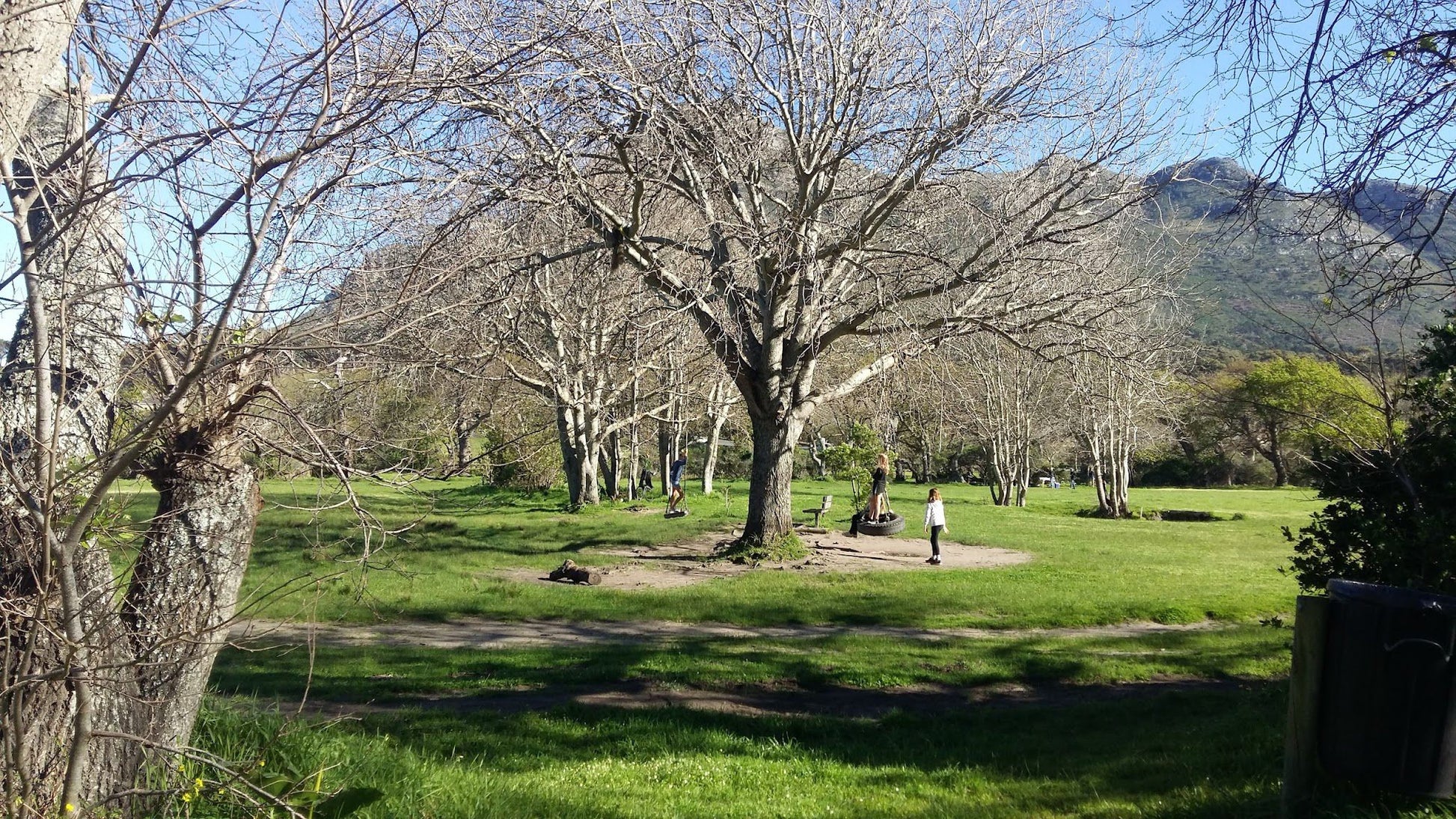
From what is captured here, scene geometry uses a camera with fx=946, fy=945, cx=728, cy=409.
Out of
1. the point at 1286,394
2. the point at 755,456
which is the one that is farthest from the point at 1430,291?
the point at 1286,394

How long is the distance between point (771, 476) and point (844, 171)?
5341 millimetres

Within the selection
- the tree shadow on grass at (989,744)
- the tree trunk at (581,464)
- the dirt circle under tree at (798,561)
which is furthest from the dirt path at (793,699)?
the tree trunk at (581,464)

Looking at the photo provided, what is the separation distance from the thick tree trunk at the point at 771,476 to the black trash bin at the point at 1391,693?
1250 centimetres

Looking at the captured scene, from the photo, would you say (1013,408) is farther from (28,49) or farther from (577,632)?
(28,49)

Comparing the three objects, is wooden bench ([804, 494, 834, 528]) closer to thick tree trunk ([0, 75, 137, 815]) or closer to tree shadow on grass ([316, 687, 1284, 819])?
tree shadow on grass ([316, 687, 1284, 819])

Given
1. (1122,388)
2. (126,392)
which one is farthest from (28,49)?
(1122,388)

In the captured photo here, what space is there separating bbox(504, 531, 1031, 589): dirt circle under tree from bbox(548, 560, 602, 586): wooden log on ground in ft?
0.43

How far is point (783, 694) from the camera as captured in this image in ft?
29.2

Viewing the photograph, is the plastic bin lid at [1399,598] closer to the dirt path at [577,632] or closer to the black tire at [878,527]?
the dirt path at [577,632]

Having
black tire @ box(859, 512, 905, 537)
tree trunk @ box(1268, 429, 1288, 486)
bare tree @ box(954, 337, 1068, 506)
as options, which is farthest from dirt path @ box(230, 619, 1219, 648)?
tree trunk @ box(1268, 429, 1288, 486)

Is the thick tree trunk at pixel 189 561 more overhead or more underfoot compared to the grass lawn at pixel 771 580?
more overhead

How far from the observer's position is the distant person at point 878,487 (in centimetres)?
2097

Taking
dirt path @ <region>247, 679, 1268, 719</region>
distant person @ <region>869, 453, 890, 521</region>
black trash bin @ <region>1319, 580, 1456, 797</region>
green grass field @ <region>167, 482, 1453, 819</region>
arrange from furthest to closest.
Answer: distant person @ <region>869, 453, 890, 521</region> < dirt path @ <region>247, 679, 1268, 719</region> < green grass field @ <region>167, 482, 1453, 819</region> < black trash bin @ <region>1319, 580, 1456, 797</region>

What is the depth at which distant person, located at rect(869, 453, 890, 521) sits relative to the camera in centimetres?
2097
